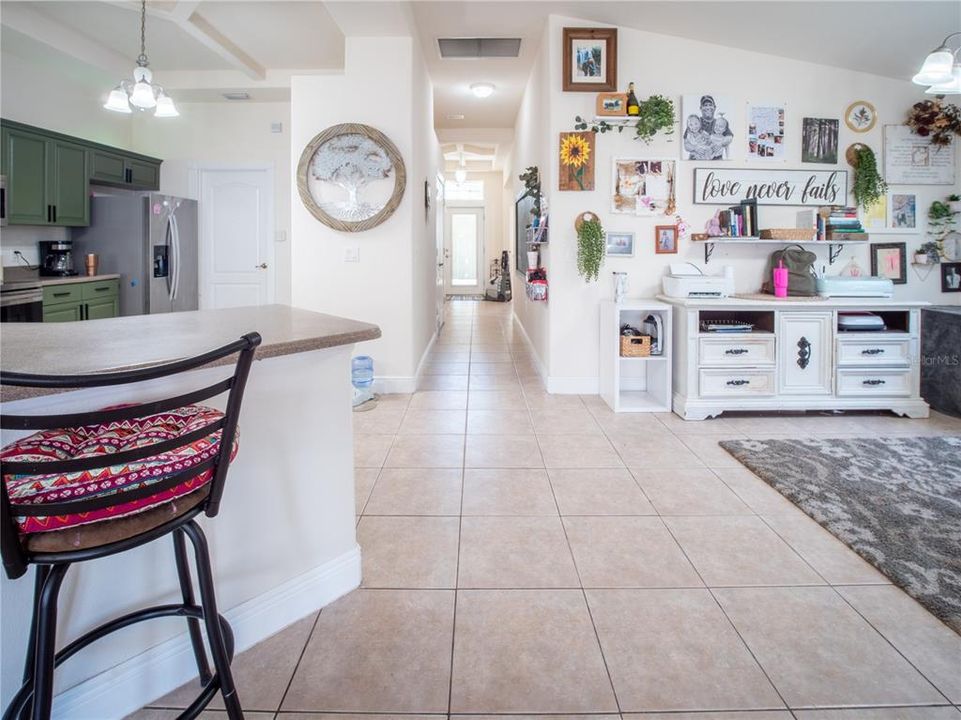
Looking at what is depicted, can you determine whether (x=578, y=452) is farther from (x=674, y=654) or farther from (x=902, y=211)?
(x=902, y=211)

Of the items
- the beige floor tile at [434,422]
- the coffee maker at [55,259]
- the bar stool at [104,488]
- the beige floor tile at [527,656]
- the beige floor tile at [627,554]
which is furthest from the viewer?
the coffee maker at [55,259]

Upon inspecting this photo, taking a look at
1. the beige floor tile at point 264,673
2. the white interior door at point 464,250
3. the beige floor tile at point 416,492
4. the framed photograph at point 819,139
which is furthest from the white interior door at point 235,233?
the white interior door at point 464,250

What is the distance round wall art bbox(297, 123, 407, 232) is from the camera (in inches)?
173

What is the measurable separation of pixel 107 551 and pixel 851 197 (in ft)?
16.3

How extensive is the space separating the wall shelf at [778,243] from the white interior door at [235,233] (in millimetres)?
4330

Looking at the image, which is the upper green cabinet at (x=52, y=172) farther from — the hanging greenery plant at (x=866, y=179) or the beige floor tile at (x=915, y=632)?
the hanging greenery plant at (x=866, y=179)

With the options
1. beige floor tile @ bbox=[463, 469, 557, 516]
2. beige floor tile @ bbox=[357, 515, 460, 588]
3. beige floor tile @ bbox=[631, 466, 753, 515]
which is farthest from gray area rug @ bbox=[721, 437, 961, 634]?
beige floor tile @ bbox=[357, 515, 460, 588]

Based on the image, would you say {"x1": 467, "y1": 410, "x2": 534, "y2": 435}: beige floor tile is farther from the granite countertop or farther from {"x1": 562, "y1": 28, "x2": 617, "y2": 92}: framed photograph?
{"x1": 562, "y1": 28, "x2": 617, "y2": 92}: framed photograph

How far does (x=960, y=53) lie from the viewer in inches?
151

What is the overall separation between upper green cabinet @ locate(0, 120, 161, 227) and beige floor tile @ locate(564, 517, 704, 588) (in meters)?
4.74

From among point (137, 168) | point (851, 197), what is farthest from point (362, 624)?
point (137, 168)

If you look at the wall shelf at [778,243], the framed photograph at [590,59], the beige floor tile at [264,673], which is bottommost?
the beige floor tile at [264,673]

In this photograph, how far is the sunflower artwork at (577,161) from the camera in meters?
4.34

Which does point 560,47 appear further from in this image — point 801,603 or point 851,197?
point 801,603
